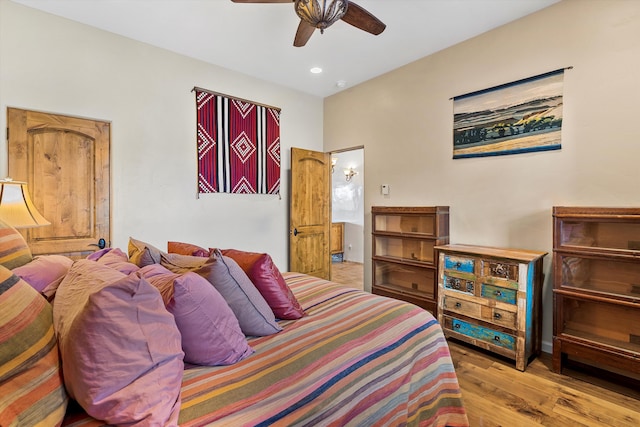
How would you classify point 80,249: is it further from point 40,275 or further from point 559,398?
point 559,398

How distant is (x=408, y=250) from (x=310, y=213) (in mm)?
1530

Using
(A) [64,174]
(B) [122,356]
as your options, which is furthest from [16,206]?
(B) [122,356]

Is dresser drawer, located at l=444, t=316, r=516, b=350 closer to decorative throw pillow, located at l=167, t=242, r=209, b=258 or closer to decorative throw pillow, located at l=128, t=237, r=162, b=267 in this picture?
decorative throw pillow, located at l=167, t=242, r=209, b=258

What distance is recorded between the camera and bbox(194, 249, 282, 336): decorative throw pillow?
1358 millimetres

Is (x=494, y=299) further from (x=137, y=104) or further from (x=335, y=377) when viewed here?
(x=137, y=104)

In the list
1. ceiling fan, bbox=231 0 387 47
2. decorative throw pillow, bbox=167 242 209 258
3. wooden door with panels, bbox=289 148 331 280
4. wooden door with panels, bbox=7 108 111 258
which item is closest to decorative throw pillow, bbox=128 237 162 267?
decorative throw pillow, bbox=167 242 209 258

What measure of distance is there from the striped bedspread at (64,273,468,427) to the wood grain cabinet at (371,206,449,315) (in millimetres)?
1740

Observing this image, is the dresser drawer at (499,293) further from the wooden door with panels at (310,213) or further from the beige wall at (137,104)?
the beige wall at (137,104)

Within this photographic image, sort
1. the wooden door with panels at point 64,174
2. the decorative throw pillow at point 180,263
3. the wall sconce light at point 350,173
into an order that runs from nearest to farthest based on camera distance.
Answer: the decorative throw pillow at point 180,263 < the wooden door with panels at point 64,174 < the wall sconce light at point 350,173

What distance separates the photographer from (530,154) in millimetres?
2803

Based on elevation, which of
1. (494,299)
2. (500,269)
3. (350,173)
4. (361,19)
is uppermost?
(361,19)

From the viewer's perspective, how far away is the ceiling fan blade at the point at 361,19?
83.3 inches

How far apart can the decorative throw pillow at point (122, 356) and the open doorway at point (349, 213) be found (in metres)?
6.57

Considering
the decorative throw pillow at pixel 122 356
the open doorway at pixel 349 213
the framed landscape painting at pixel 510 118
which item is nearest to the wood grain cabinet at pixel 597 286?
the framed landscape painting at pixel 510 118
